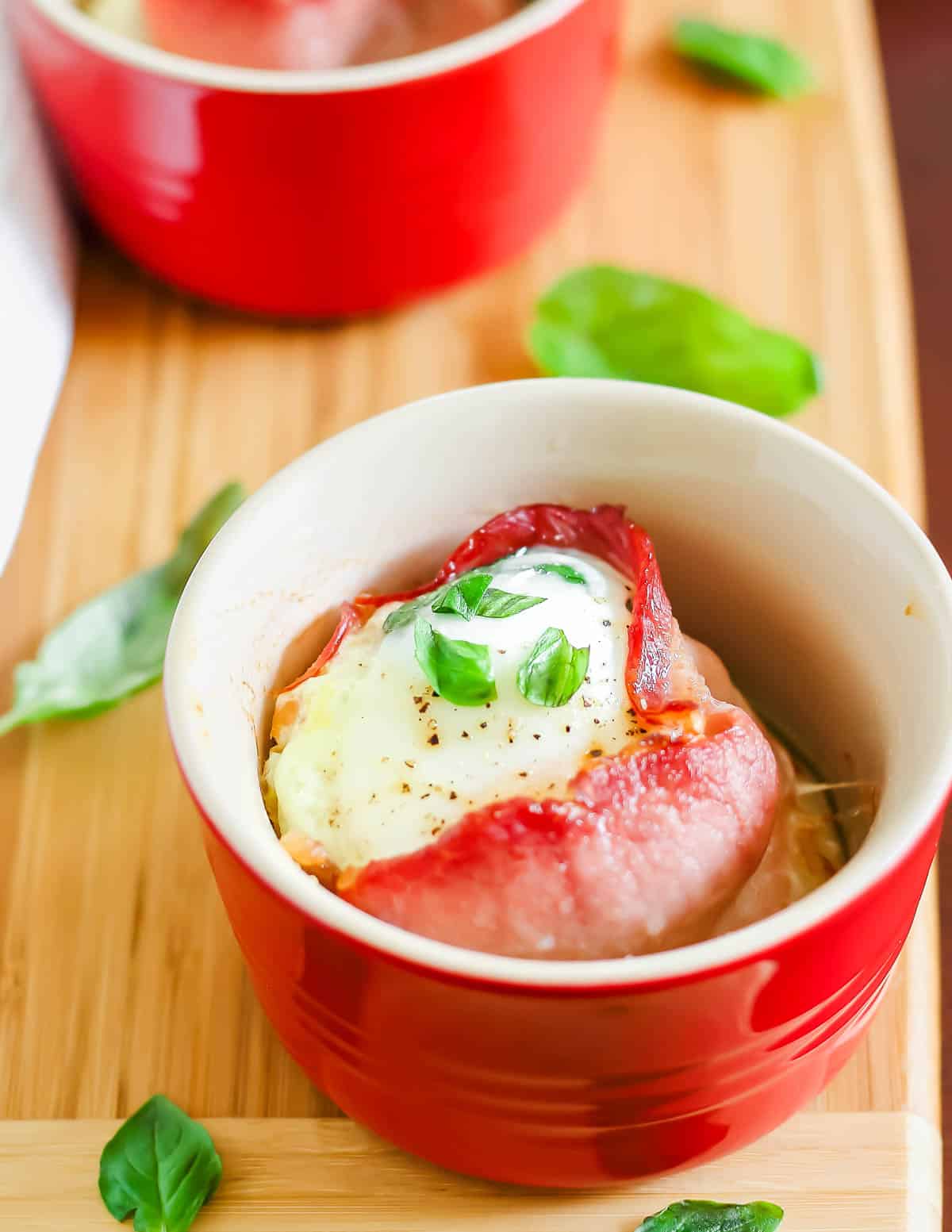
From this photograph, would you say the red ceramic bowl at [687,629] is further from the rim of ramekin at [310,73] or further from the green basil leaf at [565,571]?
the rim of ramekin at [310,73]

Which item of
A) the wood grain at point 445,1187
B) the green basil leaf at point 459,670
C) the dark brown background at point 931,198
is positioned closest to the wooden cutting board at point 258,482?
the wood grain at point 445,1187

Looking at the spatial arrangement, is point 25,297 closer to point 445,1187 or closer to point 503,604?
point 503,604

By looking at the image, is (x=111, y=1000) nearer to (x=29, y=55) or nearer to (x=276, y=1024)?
(x=276, y=1024)

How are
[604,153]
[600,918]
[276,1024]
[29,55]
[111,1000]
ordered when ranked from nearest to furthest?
[600,918] → [276,1024] → [111,1000] → [29,55] → [604,153]

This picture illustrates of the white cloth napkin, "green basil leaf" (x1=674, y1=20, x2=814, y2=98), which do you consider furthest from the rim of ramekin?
"green basil leaf" (x1=674, y1=20, x2=814, y2=98)

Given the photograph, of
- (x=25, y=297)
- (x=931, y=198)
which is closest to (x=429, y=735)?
(x=25, y=297)

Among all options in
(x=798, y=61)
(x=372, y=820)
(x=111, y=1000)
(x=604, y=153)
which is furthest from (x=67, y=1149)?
(x=798, y=61)
